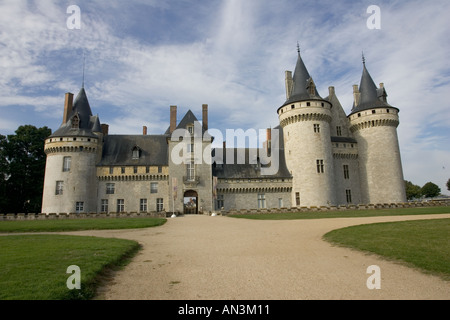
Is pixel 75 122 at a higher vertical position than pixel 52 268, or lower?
higher

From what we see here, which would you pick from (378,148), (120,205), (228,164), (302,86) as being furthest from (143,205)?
(378,148)

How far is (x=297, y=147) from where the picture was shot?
118 ft

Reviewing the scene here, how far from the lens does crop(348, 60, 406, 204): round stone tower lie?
36.8 m

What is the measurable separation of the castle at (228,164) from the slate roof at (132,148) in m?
0.12

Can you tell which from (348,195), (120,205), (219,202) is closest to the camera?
(120,205)

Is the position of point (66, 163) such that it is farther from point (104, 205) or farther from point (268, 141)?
point (268, 141)

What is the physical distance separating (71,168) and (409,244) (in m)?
34.7

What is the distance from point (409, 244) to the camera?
343 inches

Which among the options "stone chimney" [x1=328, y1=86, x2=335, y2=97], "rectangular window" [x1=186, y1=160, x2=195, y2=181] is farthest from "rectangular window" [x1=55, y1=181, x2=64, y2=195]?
"stone chimney" [x1=328, y1=86, x2=335, y2=97]

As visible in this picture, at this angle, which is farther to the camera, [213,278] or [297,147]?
[297,147]

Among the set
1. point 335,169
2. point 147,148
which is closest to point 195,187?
point 147,148
